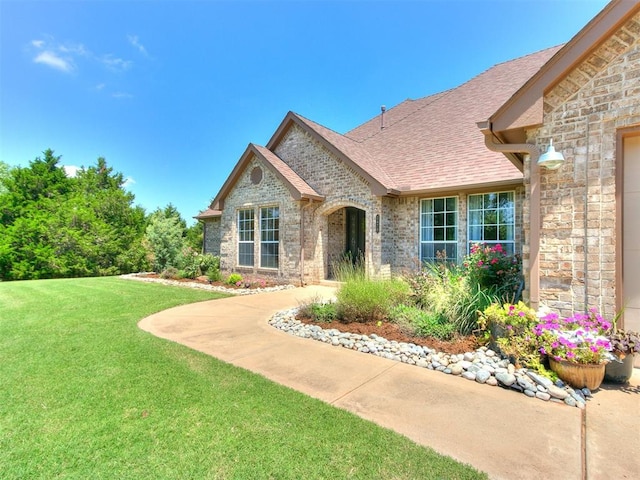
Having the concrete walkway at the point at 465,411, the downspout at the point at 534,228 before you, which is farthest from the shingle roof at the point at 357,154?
the concrete walkway at the point at 465,411

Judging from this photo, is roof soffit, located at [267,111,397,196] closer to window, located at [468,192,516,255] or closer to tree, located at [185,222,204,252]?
window, located at [468,192,516,255]

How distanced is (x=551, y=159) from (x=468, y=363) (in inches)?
121

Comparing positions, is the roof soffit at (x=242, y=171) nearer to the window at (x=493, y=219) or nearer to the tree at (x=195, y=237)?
the window at (x=493, y=219)

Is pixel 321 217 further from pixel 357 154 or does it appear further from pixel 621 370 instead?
pixel 621 370

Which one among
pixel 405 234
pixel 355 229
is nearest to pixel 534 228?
pixel 405 234

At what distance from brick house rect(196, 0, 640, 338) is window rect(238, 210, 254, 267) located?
72 mm

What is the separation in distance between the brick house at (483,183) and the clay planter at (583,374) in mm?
1141

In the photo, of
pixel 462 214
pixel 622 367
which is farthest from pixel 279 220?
pixel 622 367

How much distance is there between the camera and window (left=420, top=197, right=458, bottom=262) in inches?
377

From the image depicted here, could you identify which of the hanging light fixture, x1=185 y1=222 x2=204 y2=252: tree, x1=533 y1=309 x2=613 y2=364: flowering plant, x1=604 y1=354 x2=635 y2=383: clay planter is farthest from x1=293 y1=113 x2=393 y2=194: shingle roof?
x1=185 y1=222 x2=204 y2=252: tree

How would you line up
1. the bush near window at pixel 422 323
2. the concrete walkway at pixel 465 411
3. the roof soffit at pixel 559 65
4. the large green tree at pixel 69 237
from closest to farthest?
the concrete walkway at pixel 465 411 → the roof soffit at pixel 559 65 → the bush near window at pixel 422 323 → the large green tree at pixel 69 237

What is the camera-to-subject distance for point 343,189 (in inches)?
436

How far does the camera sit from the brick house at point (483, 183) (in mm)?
4078

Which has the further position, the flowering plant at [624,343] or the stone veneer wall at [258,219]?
the stone veneer wall at [258,219]
